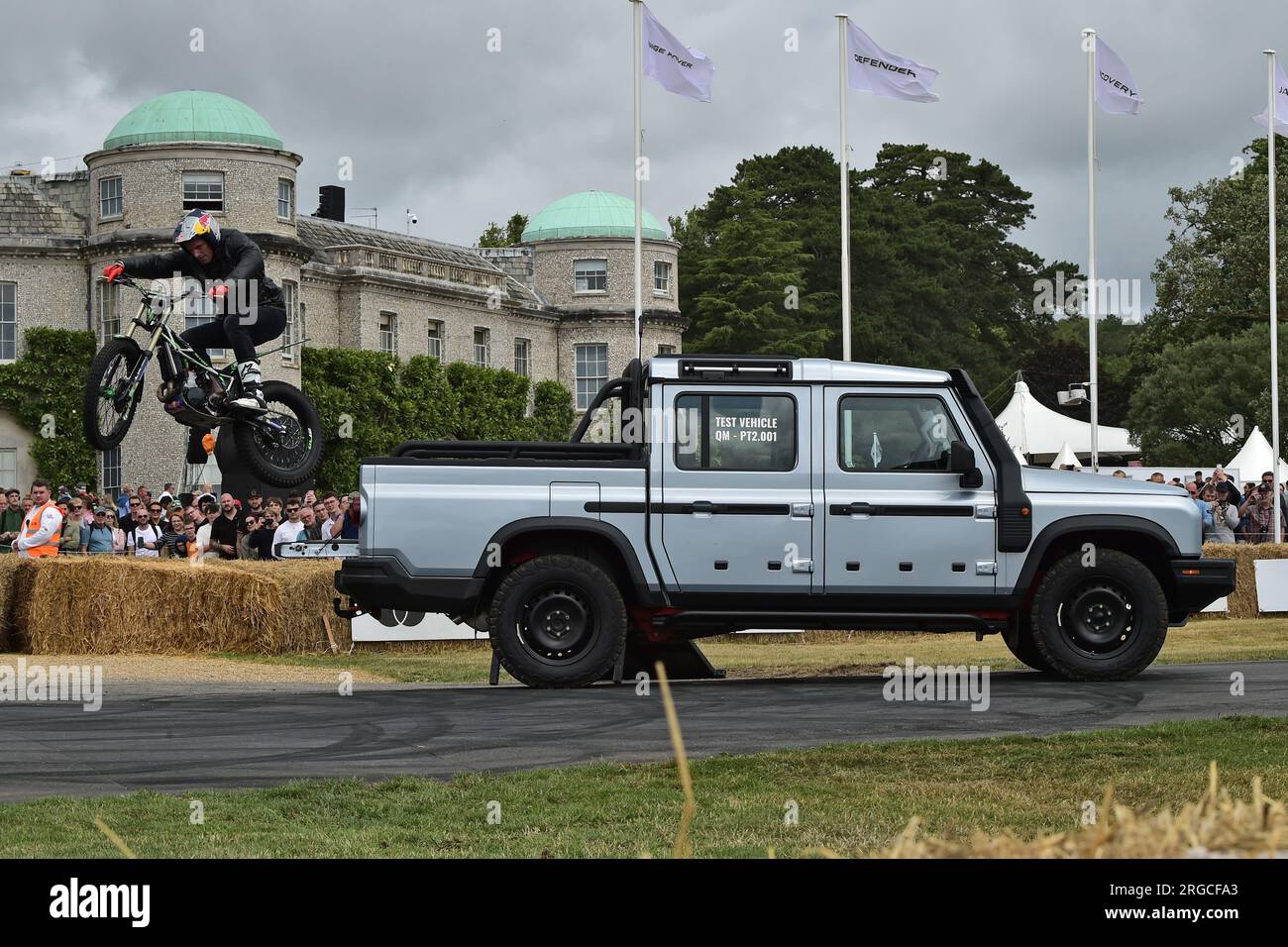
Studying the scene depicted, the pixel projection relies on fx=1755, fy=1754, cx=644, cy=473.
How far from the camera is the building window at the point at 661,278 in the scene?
67.2 metres

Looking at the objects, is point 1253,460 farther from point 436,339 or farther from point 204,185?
point 204,185

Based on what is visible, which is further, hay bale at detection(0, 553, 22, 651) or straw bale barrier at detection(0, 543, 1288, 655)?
hay bale at detection(0, 553, 22, 651)

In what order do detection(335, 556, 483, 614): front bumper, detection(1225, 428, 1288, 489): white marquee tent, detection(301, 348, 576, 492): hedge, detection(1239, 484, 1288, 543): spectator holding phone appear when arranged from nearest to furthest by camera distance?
detection(335, 556, 483, 614): front bumper < detection(1239, 484, 1288, 543): spectator holding phone < detection(1225, 428, 1288, 489): white marquee tent < detection(301, 348, 576, 492): hedge

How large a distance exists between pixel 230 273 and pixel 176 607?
7.85m

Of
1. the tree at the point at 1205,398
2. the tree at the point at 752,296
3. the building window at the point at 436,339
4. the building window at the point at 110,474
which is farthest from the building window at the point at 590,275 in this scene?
the tree at the point at 1205,398

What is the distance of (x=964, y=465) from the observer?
13.8 metres

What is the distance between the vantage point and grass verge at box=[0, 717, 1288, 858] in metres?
6.82

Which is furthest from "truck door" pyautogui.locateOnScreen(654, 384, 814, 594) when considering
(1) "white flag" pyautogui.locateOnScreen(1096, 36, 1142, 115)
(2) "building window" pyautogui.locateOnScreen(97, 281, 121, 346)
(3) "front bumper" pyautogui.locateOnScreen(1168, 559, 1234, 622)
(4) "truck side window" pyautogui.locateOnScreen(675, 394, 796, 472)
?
(2) "building window" pyautogui.locateOnScreen(97, 281, 121, 346)

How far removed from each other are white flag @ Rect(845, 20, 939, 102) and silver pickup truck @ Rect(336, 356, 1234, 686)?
19.4m

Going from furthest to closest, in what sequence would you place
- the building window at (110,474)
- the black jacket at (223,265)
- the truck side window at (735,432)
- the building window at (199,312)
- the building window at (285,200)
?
1. the building window at (285,200)
2. the building window at (110,474)
3. the truck side window at (735,432)
4. the building window at (199,312)
5. the black jacket at (223,265)

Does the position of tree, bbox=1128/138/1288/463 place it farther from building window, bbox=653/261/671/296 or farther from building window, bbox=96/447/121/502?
building window, bbox=96/447/121/502

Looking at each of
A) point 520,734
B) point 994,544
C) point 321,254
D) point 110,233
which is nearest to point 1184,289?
point 321,254
